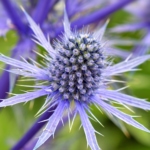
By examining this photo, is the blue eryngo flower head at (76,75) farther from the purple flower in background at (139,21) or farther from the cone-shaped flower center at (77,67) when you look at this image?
the purple flower in background at (139,21)

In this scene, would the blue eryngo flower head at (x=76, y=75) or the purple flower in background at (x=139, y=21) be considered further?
the purple flower in background at (x=139, y=21)

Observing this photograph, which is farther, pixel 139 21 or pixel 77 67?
pixel 139 21

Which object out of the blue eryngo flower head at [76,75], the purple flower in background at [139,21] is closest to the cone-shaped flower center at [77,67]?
the blue eryngo flower head at [76,75]

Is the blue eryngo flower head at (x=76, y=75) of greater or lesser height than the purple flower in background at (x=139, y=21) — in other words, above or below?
below

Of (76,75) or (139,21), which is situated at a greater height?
(139,21)

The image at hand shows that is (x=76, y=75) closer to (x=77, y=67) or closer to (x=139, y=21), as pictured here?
(x=77, y=67)

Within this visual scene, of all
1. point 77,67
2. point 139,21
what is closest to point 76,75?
point 77,67

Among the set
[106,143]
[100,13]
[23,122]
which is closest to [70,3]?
[100,13]

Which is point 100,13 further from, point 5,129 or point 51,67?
point 5,129
